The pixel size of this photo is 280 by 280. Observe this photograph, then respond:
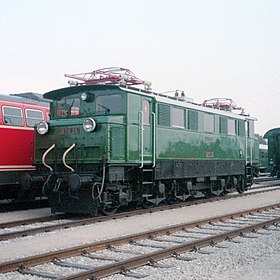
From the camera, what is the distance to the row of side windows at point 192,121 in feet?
47.6

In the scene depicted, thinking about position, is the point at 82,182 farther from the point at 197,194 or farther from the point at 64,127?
the point at 197,194

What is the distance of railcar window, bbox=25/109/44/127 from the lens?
600 inches

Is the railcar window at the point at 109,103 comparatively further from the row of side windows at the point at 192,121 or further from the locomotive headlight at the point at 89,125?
the row of side windows at the point at 192,121

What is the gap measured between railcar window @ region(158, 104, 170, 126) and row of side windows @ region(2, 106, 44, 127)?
4.15 m

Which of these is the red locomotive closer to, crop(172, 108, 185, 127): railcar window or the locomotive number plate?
the locomotive number plate

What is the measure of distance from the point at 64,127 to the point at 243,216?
543 centimetres

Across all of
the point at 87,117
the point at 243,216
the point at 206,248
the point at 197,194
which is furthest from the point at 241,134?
the point at 206,248

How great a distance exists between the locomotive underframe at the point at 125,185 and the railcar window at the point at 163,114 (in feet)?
3.92

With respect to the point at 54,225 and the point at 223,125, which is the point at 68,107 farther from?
the point at 223,125

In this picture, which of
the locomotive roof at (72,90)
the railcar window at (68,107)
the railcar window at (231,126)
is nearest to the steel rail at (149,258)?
the locomotive roof at (72,90)

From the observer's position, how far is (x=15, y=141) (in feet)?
48.1

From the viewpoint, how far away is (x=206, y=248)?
343 inches

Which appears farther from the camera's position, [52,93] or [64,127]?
[52,93]

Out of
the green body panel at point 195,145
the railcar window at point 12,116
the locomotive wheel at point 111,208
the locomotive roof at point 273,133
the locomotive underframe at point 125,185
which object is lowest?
the locomotive wheel at point 111,208
